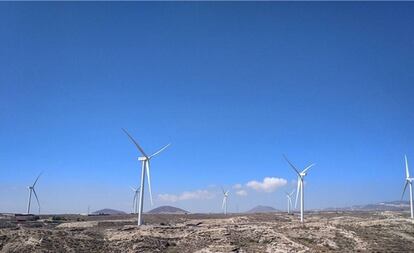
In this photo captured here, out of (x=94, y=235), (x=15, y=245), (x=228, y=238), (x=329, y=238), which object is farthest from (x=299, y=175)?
(x=15, y=245)

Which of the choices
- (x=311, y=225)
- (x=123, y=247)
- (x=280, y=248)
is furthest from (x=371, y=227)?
(x=123, y=247)

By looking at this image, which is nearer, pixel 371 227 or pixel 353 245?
pixel 353 245

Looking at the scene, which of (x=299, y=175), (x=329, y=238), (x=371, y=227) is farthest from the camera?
(x=299, y=175)

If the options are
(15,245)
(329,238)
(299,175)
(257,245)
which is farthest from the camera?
(299,175)

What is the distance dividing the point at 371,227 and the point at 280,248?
27.3 meters

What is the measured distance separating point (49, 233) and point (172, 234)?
678 inches

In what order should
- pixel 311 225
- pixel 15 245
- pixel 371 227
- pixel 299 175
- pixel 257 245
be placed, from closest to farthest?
pixel 15 245 < pixel 257 245 < pixel 311 225 < pixel 371 227 < pixel 299 175

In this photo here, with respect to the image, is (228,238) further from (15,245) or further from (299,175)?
(299,175)

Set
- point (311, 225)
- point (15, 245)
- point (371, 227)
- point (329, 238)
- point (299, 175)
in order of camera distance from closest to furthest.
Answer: point (15, 245) → point (329, 238) → point (311, 225) → point (371, 227) → point (299, 175)

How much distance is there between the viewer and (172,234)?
65.7 meters

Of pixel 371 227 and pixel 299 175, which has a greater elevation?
pixel 299 175

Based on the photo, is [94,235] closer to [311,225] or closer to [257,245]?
[257,245]

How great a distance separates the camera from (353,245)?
64812 millimetres

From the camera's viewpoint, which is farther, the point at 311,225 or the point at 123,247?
the point at 311,225
